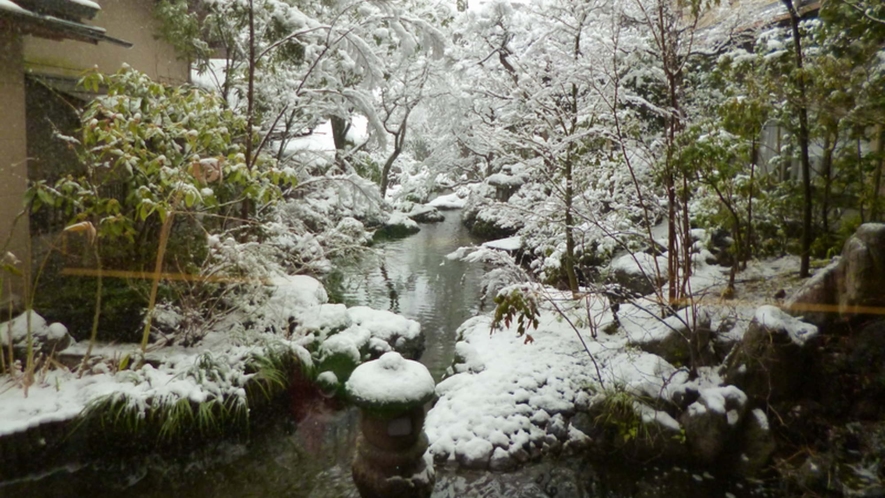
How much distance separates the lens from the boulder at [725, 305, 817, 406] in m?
5.53

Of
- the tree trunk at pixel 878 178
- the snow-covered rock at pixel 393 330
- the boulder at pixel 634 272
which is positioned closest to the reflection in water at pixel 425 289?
the snow-covered rock at pixel 393 330

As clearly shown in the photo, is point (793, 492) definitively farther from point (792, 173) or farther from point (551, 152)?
point (792, 173)

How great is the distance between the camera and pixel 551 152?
783cm

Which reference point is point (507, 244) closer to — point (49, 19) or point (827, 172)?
point (827, 172)

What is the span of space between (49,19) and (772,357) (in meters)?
8.61

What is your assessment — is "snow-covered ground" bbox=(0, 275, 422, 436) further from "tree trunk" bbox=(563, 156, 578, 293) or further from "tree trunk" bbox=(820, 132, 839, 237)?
"tree trunk" bbox=(820, 132, 839, 237)

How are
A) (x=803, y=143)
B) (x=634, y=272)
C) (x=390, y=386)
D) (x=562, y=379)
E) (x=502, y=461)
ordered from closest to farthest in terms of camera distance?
(x=390, y=386) < (x=502, y=461) < (x=803, y=143) < (x=562, y=379) < (x=634, y=272)

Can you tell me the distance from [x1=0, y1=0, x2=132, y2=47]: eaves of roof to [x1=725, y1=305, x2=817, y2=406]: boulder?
833cm

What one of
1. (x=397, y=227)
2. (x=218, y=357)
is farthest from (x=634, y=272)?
(x=397, y=227)

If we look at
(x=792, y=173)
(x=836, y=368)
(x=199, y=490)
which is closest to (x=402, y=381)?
(x=199, y=490)

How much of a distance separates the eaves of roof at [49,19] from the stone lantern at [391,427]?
5.30 m

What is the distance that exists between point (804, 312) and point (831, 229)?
8.57ft

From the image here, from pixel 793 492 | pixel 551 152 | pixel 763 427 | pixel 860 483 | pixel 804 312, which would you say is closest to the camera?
pixel 860 483

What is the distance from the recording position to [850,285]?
567 centimetres
